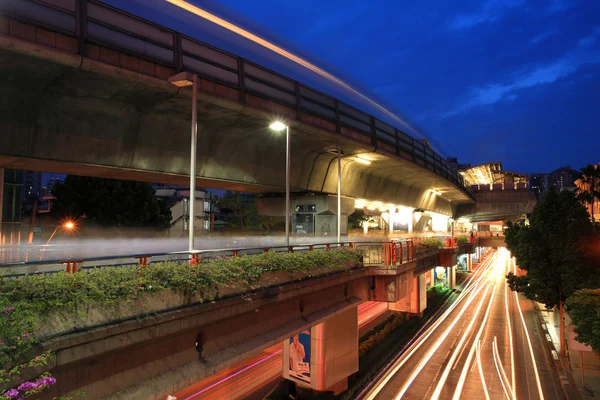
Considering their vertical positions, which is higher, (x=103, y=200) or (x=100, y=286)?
(x=103, y=200)

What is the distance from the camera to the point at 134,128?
13539 millimetres

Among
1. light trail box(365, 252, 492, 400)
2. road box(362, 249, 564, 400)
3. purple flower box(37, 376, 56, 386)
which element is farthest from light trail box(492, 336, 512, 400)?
purple flower box(37, 376, 56, 386)

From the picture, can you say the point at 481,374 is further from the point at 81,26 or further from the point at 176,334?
the point at 81,26

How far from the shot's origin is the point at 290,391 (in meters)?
21.5

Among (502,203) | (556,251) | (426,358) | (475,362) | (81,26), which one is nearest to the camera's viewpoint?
(81,26)

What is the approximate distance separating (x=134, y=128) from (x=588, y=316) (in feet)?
66.4

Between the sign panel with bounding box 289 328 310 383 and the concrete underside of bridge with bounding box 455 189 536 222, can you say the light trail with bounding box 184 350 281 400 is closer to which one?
the sign panel with bounding box 289 328 310 383

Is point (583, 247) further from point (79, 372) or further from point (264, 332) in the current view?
point (79, 372)

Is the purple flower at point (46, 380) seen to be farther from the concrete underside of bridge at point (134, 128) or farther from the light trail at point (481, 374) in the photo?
the light trail at point (481, 374)

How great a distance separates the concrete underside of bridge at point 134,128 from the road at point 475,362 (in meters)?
12.2

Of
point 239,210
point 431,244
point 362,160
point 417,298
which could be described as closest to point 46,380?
point 362,160

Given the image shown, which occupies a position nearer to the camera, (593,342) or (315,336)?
(593,342)

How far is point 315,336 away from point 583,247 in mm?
20170

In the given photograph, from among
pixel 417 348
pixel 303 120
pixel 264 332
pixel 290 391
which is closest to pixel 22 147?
pixel 264 332
